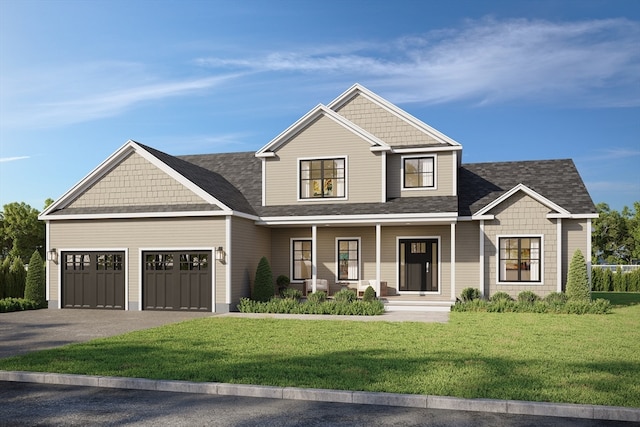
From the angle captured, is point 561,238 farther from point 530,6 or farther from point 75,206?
point 75,206

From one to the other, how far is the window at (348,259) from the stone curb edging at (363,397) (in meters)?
15.3

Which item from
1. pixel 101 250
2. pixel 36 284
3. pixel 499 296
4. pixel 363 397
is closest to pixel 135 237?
pixel 101 250

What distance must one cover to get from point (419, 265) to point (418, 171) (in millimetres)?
3855

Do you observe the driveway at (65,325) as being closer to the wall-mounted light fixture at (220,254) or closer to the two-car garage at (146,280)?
the two-car garage at (146,280)

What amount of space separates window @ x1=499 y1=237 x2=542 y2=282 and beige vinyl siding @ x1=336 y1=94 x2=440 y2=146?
4956 millimetres

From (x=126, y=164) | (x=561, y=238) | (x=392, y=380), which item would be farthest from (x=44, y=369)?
(x=561, y=238)

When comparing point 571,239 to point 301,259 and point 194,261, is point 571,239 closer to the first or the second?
point 301,259

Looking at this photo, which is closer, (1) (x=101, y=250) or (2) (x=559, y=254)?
(2) (x=559, y=254)

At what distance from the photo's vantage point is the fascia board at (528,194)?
68.1 ft

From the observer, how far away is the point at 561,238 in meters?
21.1

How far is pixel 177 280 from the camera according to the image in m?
20.4

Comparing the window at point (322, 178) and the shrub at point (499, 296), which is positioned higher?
the window at point (322, 178)

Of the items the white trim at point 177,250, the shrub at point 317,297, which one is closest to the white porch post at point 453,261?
the shrub at point 317,297

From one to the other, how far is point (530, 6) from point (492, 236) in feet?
27.8
